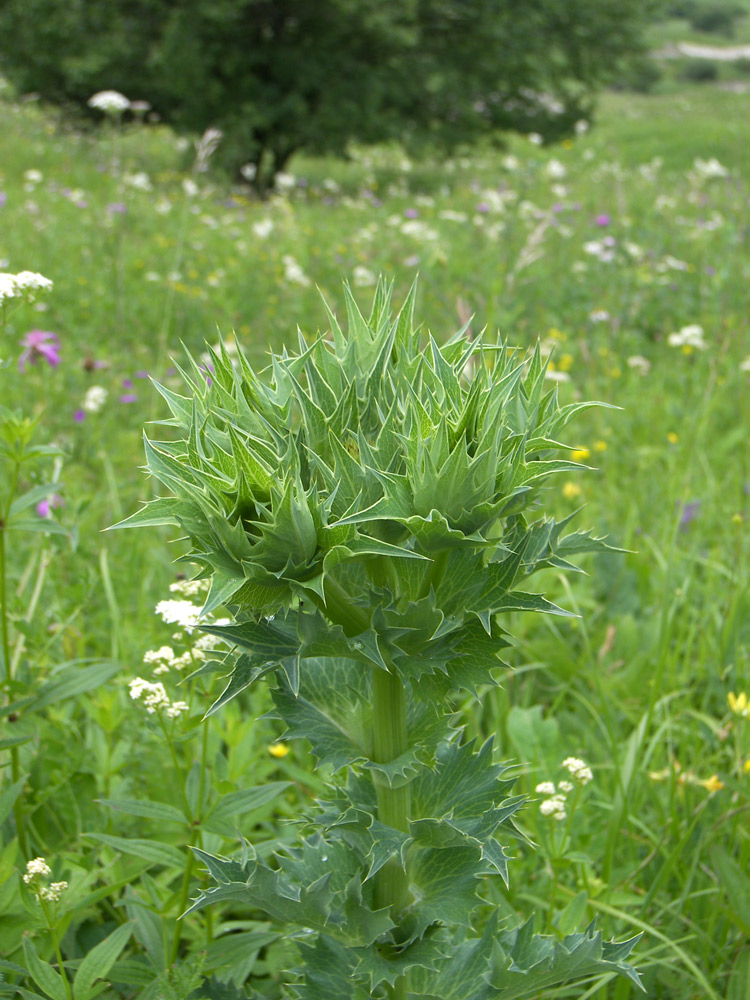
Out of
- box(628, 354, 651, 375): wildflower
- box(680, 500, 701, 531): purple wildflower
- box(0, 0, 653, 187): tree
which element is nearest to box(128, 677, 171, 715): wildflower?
box(680, 500, 701, 531): purple wildflower

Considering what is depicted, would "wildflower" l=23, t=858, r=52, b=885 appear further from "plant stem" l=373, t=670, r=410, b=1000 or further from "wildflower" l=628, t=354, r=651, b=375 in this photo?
"wildflower" l=628, t=354, r=651, b=375

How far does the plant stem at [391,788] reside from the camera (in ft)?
4.07

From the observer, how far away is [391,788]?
4.09 ft

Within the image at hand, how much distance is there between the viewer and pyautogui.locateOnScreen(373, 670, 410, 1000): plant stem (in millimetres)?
1241

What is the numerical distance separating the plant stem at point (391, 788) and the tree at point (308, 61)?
13255mm

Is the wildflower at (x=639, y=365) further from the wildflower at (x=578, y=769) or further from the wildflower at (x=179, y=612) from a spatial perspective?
the wildflower at (x=179, y=612)

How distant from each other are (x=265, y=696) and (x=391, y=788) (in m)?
1.13

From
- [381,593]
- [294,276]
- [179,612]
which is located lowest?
[294,276]

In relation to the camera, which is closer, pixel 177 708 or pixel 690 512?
pixel 177 708

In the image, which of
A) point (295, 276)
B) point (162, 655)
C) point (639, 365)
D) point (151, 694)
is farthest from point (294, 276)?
point (151, 694)

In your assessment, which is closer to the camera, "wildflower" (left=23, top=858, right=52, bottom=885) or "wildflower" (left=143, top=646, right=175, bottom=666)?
"wildflower" (left=23, top=858, right=52, bottom=885)

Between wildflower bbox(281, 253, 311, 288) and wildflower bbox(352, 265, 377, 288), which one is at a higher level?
wildflower bbox(352, 265, 377, 288)

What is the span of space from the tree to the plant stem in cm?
1326

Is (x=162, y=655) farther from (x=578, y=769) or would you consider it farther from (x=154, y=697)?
(x=578, y=769)
